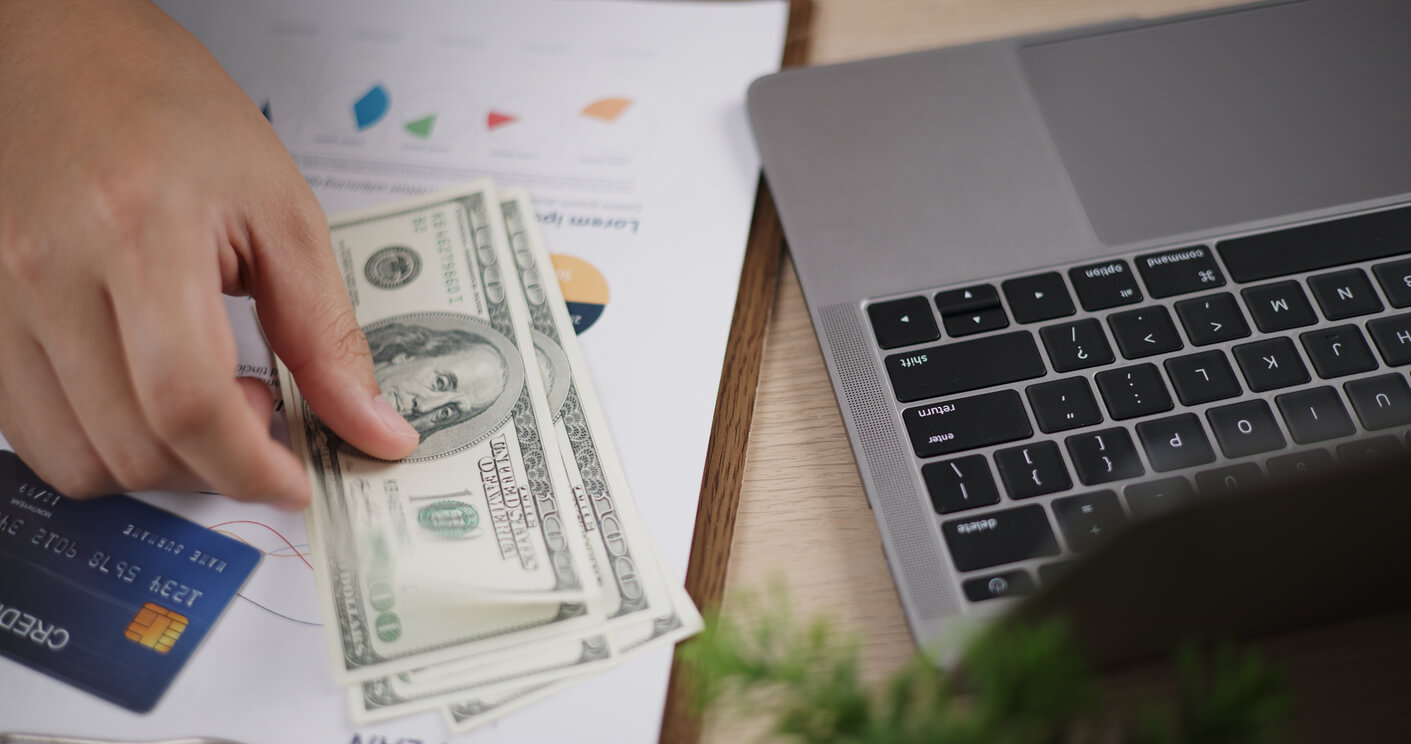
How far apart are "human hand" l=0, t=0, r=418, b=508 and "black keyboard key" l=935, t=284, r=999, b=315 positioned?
28cm

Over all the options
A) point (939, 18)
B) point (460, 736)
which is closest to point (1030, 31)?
Result: point (939, 18)

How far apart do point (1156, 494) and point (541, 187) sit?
39cm

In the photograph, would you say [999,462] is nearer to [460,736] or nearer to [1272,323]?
[1272,323]

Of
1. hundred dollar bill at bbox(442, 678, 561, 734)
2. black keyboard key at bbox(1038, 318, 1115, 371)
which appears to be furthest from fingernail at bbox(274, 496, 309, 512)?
black keyboard key at bbox(1038, 318, 1115, 371)

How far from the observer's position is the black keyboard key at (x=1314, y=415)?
0.37 metres

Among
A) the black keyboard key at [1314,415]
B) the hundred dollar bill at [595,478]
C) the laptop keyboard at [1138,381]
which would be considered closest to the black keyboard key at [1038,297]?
the laptop keyboard at [1138,381]

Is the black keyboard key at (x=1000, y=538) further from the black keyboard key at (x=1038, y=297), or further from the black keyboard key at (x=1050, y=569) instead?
the black keyboard key at (x=1038, y=297)

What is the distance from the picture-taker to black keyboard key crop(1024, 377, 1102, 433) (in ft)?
1.26

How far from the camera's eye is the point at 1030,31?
0.58m

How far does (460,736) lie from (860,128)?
1.30 ft

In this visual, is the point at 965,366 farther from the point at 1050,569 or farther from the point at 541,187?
the point at 541,187

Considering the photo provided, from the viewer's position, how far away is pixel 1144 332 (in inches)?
16.1

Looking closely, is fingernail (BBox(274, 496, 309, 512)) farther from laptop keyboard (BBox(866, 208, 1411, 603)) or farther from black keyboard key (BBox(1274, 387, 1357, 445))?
black keyboard key (BBox(1274, 387, 1357, 445))

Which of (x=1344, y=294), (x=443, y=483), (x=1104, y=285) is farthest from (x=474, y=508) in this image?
(x=1344, y=294)
